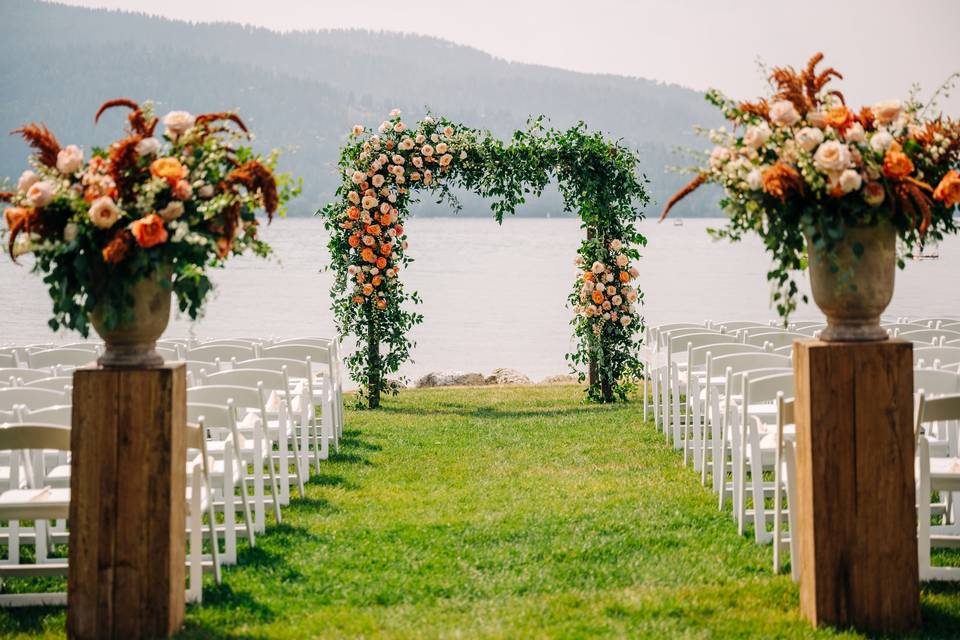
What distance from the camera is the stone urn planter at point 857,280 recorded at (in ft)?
13.8

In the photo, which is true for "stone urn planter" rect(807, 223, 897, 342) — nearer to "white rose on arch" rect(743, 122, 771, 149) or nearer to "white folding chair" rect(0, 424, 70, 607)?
"white rose on arch" rect(743, 122, 771, 149)

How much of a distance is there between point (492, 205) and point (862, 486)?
25.1ft

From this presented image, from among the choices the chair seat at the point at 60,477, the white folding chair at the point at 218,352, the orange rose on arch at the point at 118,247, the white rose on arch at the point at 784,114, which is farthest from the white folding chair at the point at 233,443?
the white rose on arch at the point at 784,114

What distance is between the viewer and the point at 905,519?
168 inches

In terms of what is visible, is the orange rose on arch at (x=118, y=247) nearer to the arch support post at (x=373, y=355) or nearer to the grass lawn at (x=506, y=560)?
the grass lawn at (x=506, y=560)

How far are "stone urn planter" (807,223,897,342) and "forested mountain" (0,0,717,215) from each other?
77.7 metres

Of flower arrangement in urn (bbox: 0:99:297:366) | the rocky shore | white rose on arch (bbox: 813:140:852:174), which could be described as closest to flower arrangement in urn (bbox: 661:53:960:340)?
white rose on arch (bbox: 813:140:852:174)

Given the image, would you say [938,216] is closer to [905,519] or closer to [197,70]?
[905,519]

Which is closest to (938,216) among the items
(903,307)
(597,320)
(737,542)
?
(737,542)

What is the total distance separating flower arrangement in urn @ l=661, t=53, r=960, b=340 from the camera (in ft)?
13.5

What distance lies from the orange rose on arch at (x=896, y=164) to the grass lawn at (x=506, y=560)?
5.85 feet

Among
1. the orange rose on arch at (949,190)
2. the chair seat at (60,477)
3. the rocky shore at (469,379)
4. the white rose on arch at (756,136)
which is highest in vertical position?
the white rose on arch at (756,136)

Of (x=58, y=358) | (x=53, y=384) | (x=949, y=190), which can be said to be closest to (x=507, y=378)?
(x=58, y=358)

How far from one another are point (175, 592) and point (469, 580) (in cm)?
142
